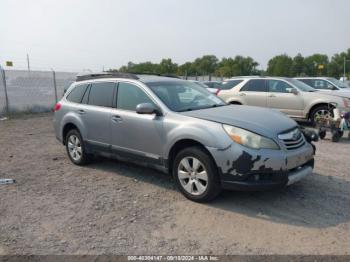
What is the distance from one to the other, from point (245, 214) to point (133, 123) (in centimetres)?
218

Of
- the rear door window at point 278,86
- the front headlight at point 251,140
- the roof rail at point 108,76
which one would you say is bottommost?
the front headlight at point 251,140

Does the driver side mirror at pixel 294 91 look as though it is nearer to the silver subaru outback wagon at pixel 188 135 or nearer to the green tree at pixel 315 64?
the silver subaru outback wagon at pixel 188 135

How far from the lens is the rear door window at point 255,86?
459 inches

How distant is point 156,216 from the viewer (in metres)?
4.38

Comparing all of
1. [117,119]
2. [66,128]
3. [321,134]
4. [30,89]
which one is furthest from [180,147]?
[30,89]

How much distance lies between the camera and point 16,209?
467cm

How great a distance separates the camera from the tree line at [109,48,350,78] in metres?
81.9

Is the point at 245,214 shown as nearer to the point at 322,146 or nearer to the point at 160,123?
the point at 160,123

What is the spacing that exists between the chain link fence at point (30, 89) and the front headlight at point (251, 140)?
14.8 meters

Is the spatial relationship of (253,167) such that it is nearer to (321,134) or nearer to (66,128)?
(66,128)

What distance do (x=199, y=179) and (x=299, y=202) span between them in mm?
1378

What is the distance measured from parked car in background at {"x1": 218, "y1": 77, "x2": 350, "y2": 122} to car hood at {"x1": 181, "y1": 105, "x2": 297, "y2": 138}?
5858 millimetres

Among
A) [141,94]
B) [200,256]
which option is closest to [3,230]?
[200,256]

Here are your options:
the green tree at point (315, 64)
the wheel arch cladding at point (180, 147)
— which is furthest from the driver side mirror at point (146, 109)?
the green tree at point (315, 64)
